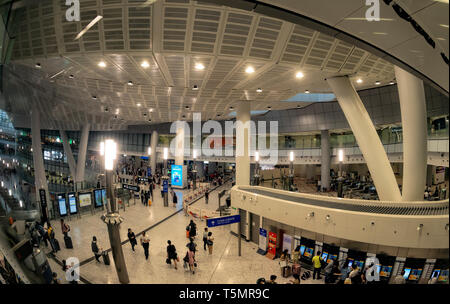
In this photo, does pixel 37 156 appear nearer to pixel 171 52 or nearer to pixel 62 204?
pixel 62 204

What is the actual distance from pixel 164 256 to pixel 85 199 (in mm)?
9734

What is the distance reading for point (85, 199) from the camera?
48.0 feet

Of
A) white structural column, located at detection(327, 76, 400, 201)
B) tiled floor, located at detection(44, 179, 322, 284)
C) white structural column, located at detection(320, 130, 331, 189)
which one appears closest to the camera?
tiled floor, located at detection(44, 179, 322, 284)

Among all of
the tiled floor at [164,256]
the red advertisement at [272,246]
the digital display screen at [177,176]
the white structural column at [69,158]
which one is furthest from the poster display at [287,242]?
the white structural column at [69,158]

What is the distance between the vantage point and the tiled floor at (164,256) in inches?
214

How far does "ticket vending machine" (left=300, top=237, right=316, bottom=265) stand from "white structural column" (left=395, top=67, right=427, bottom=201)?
3.99 meters

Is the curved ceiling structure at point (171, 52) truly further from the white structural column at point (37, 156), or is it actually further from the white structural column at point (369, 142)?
the white structural column at point (37, 156)

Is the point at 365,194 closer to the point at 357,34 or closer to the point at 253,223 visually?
the point at 253,223

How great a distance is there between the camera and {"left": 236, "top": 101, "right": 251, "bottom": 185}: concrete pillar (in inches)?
517

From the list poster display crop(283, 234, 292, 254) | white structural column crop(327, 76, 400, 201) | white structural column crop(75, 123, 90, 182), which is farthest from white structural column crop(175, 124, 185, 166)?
white structural column crop(327, 76, 400, 201)

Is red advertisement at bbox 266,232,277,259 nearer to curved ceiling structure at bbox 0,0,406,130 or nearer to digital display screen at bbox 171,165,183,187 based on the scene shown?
curved ceiling structure at bbox 0,0,406,130

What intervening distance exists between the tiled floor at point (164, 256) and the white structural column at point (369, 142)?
15.1ft
